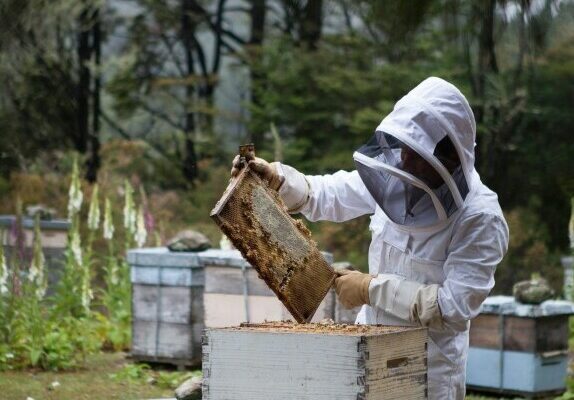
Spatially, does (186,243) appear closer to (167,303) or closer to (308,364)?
(167,303)

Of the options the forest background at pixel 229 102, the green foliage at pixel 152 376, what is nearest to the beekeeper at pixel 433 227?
the green foliage at pixel 152 376

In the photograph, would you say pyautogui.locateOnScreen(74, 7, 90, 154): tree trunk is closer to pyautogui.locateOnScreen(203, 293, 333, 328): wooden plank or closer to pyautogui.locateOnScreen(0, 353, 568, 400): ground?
pyautogui.locateOnScreen(0, 353, 568, 400): ground

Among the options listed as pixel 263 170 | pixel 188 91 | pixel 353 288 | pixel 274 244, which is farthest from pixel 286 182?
pixel 188 91

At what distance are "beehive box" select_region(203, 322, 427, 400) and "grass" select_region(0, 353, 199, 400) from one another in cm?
311

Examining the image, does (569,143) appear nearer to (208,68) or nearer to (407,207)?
(208,68)

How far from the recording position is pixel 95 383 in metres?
6.34

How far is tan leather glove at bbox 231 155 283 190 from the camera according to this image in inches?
131

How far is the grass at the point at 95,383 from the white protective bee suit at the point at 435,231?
2.99m

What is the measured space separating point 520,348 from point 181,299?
7.20 feet

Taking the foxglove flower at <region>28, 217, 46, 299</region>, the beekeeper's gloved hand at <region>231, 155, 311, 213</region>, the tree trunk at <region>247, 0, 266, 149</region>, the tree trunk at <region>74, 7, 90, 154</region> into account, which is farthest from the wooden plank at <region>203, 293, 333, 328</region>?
the tree trunk at <region>74, 7, 90, 154</region>

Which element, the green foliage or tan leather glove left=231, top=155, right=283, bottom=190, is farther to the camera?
the green foliage

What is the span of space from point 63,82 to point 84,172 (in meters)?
2.47

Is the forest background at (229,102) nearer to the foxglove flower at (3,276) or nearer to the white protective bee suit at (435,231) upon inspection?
the foxglove flower at (3,276)

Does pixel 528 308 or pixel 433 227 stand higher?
pixel 433 227
